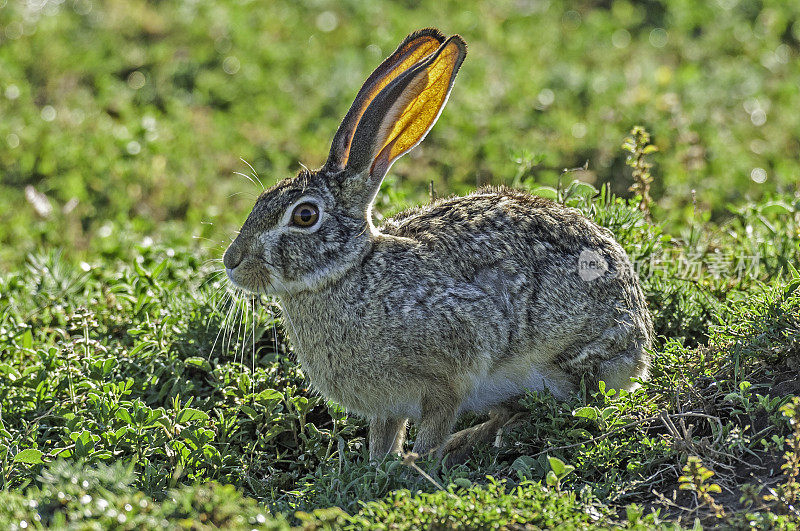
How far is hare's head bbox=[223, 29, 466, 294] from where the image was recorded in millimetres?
4547

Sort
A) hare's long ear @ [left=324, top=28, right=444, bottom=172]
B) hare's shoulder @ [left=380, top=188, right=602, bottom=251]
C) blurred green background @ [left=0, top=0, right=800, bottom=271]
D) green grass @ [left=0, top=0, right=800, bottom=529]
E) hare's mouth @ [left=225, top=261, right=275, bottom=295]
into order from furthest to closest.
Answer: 1. blurred green background @ [left=0, top=0, right=800, bottom=271]
2. hare's shoulder @ [left=380, top=188, right=602, bottom=251]
3. hare's long ear @ [left=324, top=28, right=444, bottom=172]
4. hare's mouth @ [left=225, top=261, right=275, bottom=295]
5. green grass @ [left=0, top=0, right=800, bottom=529]

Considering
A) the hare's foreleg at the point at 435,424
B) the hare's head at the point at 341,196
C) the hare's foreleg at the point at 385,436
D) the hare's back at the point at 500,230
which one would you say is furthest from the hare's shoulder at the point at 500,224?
the hare's foreleg at the point at 385,436

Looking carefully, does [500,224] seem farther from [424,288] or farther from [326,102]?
[326,102]

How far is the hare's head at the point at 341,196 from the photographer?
4.55 metres

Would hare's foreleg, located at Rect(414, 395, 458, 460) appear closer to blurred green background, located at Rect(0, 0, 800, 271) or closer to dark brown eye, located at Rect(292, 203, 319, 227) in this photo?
dark brown eye, located at Rect(292, 203, 319, 227)

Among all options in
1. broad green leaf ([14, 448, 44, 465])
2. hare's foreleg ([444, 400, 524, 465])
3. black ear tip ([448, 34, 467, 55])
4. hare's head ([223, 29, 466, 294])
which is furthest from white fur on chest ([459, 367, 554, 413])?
broad green leaf ([14, 448, 44, 465])

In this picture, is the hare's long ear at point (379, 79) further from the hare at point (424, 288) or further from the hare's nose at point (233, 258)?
the hare's nose at point (233, 258)

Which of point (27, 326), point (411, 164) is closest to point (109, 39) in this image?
point (411, 164)

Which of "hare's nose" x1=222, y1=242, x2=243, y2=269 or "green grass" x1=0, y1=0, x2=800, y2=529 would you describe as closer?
"green grass" x1=0, y1=0, x2=800, y2=529

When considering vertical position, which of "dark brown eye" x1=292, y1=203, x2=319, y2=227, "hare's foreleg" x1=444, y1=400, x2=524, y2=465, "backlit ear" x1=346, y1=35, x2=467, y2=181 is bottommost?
"hare's foreleg" x1=444, y1=400, x2=524, y2=465

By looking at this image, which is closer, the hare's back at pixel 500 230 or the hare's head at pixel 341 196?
the hare's head at pixel 341 196

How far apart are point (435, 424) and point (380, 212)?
2.08 metres

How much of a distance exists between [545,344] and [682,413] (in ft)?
2.39

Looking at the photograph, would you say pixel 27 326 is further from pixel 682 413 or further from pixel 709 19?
pixel 709 19
